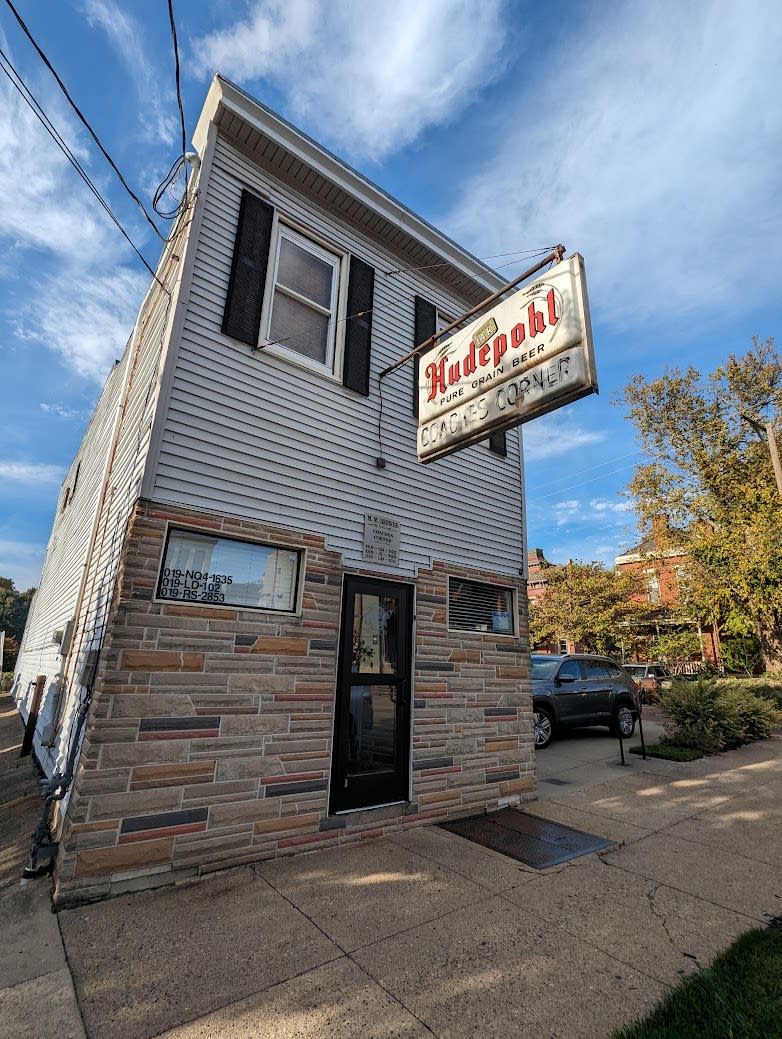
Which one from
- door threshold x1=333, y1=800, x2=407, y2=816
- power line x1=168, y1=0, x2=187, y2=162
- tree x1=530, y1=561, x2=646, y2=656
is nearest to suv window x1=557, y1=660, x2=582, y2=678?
door threshold x1=333, y1=800, x2=407, y2=816

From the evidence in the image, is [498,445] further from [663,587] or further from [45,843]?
[663,587]

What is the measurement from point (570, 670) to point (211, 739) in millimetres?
8072

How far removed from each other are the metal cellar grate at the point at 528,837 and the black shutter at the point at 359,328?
456 centimetres

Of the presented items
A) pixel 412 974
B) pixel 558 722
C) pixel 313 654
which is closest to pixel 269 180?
pixel 313 654

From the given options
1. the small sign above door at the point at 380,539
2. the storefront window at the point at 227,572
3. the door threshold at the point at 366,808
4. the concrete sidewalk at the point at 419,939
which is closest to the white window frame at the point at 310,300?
the small sign above door at the point at 380,539

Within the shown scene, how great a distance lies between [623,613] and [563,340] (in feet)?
79.8

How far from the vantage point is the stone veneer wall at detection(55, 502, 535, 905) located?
3.38 meters

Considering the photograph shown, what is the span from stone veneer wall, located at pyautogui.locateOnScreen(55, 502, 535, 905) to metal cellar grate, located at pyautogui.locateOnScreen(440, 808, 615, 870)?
334 millimetres

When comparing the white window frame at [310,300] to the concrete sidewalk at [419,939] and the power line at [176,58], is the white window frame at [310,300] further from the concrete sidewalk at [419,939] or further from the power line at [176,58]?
the concrete sidewalk at [419,939]

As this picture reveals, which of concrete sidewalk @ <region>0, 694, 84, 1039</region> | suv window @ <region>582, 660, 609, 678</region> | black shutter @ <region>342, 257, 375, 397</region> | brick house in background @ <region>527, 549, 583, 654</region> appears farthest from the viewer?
brick house in background @ <region>527, 549, 583, 654</region>

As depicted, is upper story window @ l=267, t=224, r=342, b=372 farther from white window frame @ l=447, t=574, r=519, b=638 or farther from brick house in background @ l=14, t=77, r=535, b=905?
white window frame @ l=447, t=574, r=519, b=638

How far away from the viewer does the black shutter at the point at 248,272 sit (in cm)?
472

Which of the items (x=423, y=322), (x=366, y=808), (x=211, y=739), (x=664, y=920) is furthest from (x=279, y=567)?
(x=423, y=322)

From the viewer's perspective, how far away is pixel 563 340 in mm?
3852
